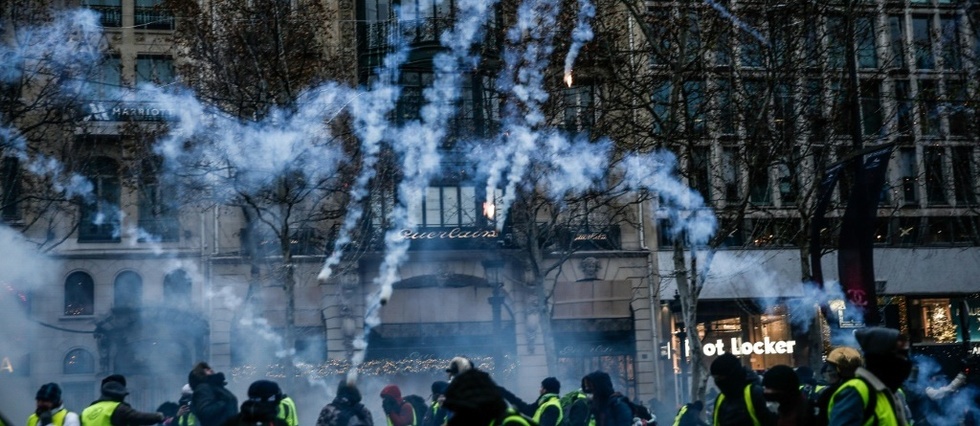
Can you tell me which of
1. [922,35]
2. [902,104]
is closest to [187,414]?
[902,104]

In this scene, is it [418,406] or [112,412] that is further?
[418,406]

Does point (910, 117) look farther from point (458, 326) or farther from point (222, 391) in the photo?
point (222, 391)

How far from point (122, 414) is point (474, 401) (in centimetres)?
567

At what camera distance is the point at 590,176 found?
26.9 meters

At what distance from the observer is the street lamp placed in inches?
1196

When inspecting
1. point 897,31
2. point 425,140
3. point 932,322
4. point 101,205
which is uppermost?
point 897,31

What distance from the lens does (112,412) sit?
9.38 m

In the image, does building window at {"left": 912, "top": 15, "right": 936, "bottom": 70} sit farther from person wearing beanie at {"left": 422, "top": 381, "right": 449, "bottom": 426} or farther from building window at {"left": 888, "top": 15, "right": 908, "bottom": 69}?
person wearing beanie at {"left": 422, "top": 381, "right": 449, "bottom": 426}

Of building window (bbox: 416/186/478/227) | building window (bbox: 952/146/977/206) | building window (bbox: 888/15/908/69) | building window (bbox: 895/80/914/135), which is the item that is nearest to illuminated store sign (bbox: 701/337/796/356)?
building window (bbox: 952/146/977/206)

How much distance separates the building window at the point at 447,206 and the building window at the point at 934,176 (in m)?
14.1

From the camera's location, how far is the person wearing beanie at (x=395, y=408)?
11383 millimetres

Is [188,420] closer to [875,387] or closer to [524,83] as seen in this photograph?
[875,387]

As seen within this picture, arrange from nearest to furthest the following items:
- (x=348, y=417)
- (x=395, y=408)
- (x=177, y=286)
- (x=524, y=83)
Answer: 1. (x=348, y=417)
2. (x=395, y=408)
3. (x=524, y=83)
4. (x=177, y=286)

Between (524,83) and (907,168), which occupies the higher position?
(524,83)
